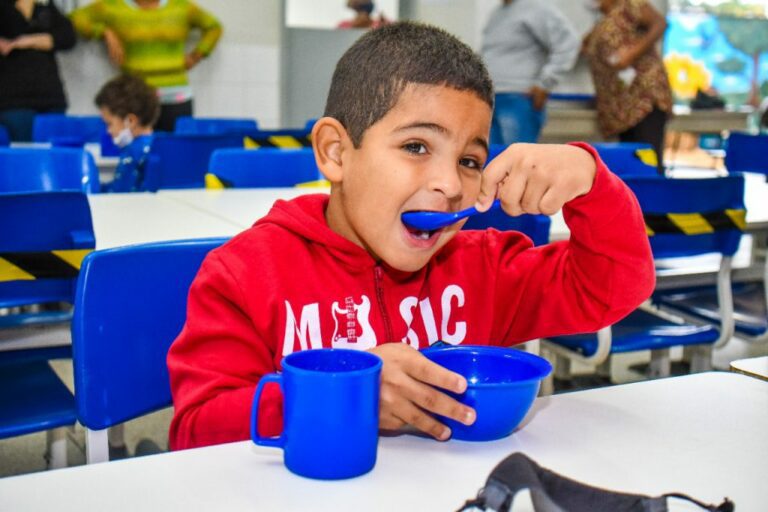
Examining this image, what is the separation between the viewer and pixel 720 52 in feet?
30.4

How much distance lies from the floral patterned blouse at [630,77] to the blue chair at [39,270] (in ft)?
12.9

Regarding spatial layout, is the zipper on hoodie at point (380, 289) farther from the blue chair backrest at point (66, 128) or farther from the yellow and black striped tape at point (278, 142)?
the blue chair backrest at point (66, 128)

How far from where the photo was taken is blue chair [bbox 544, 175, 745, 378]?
2135 mm

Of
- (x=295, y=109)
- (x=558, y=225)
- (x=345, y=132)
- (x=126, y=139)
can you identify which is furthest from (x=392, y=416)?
(x=295, y=109)

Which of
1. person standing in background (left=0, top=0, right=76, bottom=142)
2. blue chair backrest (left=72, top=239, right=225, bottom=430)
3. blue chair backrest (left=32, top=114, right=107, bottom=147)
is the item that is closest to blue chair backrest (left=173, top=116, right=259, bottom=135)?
blue chair backrest (left=32, top=114, right=107, bottom=147)

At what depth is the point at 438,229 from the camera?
3.62ft

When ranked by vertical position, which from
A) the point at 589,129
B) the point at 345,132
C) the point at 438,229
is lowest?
the point at 589,129

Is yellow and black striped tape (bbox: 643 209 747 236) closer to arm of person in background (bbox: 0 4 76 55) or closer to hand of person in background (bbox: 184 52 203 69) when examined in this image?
arm of person in background (bbox: 0 4 76 55)

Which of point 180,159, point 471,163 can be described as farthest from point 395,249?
point 180,159

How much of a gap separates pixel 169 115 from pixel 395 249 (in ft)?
16.4

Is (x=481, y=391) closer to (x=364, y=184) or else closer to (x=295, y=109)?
(x=364, y=184)

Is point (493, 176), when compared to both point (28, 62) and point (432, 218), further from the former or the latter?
point (28, 62)

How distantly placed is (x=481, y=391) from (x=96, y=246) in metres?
1.15

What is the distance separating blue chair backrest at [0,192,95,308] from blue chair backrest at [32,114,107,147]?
131 inches
